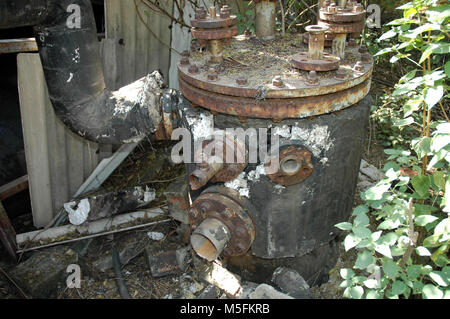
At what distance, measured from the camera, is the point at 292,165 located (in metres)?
2.06

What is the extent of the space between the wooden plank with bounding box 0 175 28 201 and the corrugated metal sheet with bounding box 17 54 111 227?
0.11 metres

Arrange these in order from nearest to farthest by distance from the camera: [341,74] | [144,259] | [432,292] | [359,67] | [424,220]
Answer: [432,292] → [424,220] → [341,74] → [359,67] → [144,259]

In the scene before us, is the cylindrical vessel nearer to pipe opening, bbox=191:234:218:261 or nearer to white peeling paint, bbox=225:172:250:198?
white peeling paint, bbox=225:172:250:198

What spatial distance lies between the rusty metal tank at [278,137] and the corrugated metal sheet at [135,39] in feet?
3.96

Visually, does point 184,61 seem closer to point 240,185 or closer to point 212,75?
point 212,75

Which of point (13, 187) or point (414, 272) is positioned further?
point (13, 187)

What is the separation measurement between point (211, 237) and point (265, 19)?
52.4 inches

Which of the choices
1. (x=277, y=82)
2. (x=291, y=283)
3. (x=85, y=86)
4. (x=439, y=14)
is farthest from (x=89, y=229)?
(x=439, y=14)

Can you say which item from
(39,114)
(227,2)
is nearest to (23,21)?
(39,114)

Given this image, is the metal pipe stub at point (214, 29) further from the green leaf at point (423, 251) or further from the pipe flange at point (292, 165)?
the green leaf at point (423, 251)

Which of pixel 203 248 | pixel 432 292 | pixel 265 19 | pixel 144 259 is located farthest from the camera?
pixel 144 259

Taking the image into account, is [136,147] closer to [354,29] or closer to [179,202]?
[179,202]

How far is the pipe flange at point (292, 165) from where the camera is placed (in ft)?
6.56
